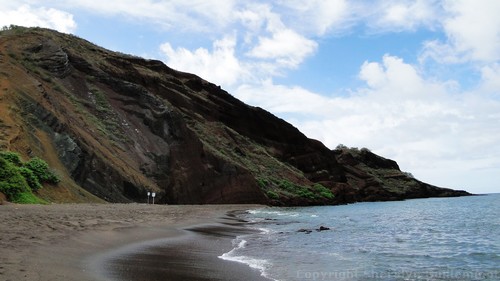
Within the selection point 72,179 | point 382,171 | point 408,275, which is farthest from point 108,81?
point 382,171

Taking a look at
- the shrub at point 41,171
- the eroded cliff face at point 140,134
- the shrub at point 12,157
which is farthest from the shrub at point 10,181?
the shrub at point 41,171

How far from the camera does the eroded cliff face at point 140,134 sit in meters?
33.2

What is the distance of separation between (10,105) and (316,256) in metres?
27.4

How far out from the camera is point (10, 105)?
31875 mm

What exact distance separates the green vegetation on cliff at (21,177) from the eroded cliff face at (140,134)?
89 centimetres

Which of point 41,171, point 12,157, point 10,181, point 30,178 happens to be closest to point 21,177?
point 10,181

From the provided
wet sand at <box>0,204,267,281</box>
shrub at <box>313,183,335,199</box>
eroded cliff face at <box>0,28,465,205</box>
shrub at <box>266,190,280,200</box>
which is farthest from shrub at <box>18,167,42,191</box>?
shrub at <box>313,183,335,199</box>

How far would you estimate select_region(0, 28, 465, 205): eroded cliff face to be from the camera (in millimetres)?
33156

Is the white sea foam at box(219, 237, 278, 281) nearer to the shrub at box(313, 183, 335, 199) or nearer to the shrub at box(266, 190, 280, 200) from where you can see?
the shrub at box(266, 190, 280, 200)

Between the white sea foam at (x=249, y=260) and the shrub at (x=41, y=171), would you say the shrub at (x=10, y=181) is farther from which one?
the white sea foam at (x=249, y=260)

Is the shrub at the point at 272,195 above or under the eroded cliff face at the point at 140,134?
under

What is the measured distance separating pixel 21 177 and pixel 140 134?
26037mm

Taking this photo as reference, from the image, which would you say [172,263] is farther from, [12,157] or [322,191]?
[322,191]

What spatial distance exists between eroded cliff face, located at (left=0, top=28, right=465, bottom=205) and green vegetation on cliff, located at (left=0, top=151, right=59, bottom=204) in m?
0.89
